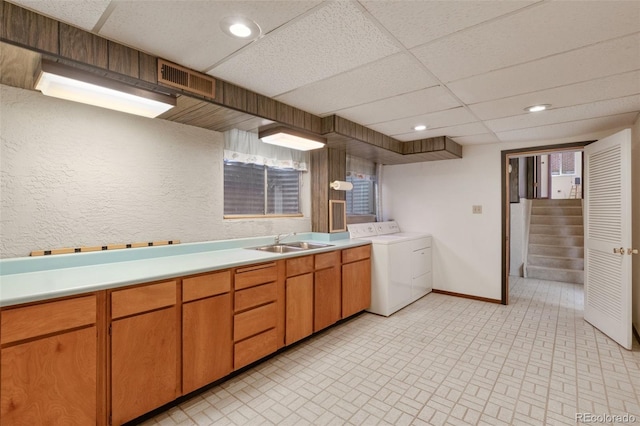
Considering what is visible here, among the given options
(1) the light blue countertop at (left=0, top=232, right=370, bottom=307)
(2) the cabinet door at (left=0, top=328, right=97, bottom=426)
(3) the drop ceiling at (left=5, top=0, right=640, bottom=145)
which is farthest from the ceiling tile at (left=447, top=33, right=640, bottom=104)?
(2) the cabinet door at (left=0, top=328, right=97, bottom=426)

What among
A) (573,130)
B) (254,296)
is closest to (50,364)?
(254,296)

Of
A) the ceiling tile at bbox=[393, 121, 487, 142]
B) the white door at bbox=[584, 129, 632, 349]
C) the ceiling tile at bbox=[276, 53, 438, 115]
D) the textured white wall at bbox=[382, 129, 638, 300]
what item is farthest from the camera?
the textured white wall at bbox=[382, 129, 638, 300]

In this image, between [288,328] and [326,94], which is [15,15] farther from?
[288,328]

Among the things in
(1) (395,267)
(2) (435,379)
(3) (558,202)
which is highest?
(3) (558,202)

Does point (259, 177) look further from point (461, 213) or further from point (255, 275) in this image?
point (461, 213)

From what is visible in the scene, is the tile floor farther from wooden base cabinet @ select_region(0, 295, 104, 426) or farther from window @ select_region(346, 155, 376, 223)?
window @ select_region(346, 155, 376, 223)

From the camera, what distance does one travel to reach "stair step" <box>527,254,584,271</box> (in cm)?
538

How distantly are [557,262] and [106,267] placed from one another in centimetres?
683

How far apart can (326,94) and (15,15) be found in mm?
1845

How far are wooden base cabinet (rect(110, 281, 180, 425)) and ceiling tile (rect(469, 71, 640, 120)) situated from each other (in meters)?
2.98

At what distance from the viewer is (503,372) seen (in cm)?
239

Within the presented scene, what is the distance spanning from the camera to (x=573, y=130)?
3.47 metres

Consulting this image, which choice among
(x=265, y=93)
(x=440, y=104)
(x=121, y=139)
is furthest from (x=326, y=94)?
(x=121, y=139)

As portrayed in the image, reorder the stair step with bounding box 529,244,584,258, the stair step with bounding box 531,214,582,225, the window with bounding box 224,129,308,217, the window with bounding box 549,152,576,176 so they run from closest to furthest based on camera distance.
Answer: the window with bounding box 224,129,308,217 → the stair step with bounding box 529,244,584,258 → the stair step with bounding box 531,214,582,225 → the window with bounding box 549,152,576,176
